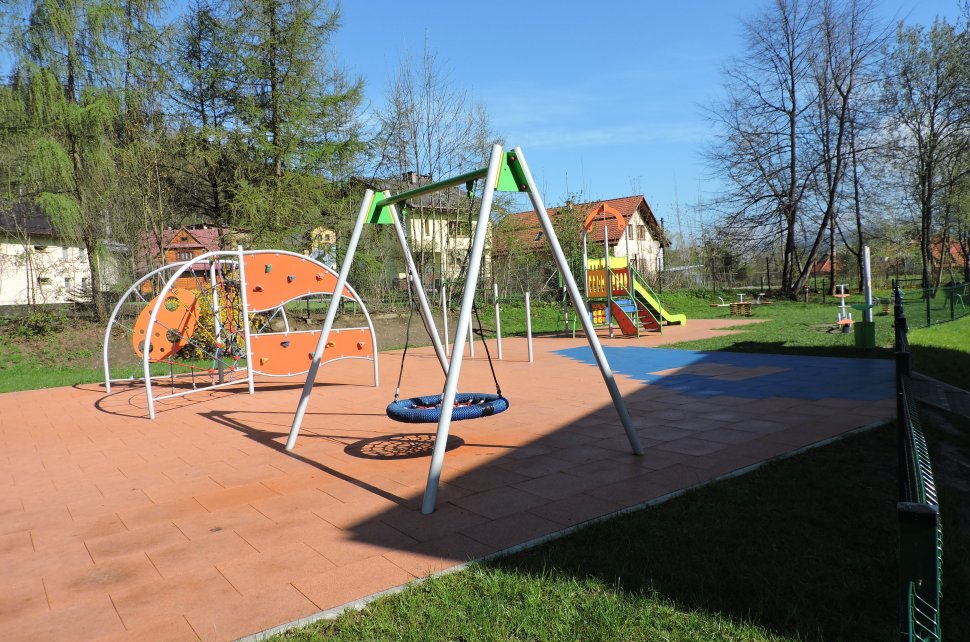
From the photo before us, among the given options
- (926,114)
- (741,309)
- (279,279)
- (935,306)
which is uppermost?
(926,114)

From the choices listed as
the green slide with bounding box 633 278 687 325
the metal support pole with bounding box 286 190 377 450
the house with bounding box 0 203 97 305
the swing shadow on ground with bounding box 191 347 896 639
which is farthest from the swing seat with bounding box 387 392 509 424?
the house with bounding box 0 203 97 305

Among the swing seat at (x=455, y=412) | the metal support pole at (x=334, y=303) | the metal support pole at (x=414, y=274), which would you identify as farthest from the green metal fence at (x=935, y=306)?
the metal support pole at (x=334, y=303)

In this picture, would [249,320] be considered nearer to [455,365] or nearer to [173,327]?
[173,327]

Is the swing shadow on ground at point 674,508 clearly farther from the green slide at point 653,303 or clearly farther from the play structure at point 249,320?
the green slide at point 653,303

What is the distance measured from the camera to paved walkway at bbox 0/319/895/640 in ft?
9.74

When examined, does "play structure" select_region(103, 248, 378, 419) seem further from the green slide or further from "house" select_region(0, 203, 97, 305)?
the green slide

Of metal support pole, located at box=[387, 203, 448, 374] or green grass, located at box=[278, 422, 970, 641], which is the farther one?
metal support pole, located at box=[387, 203, 448, 374]

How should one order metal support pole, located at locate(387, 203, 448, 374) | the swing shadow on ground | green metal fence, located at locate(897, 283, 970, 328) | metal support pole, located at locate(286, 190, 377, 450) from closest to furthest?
the swing shadow on ground → metal support pole, located at locate(286, 190, 377, 450) → metal support pole, located at locate(387, 203, 448, 374) → green metal fence, located at locate(897, 283, 970, 328)

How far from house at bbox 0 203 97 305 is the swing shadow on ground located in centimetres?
1275

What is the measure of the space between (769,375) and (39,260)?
Result: 1707 centimetres

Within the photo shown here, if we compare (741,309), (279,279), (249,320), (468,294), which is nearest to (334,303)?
(468,294)

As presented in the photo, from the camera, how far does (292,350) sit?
913 centimetres

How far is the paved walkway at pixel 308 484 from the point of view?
297 centimetres

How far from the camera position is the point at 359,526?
3.72 metres
